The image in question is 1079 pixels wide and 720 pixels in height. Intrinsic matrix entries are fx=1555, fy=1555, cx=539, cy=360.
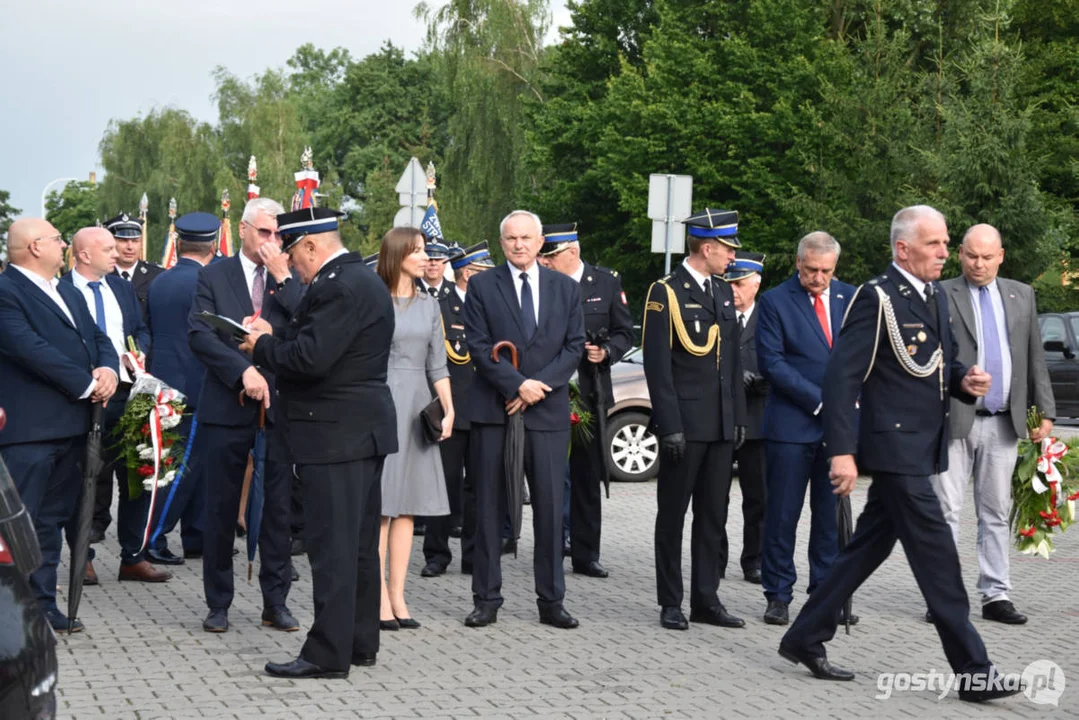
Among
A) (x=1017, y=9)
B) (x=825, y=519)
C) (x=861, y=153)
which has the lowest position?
(x=825, y=519)

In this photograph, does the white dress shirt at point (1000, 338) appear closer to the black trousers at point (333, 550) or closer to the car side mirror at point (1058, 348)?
the black trousers at point (333, 550)

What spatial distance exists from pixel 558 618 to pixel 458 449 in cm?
265

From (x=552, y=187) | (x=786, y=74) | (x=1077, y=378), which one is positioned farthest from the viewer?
(x=552, y=187)

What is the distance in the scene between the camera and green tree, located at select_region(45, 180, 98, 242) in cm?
11212

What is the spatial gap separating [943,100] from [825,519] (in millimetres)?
23526

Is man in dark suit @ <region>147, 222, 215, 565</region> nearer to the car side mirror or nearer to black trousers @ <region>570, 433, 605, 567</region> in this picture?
black trousers @ <region>570, 433, 605, 567</region>

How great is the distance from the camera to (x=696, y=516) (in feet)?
28.9

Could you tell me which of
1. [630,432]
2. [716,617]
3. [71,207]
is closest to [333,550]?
[716,617]

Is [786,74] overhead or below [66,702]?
overhead

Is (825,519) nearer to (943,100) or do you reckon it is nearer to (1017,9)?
(943,100)

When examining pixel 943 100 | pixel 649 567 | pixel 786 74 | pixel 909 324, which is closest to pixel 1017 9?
pixel 786 74

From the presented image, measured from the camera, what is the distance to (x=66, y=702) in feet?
21.8

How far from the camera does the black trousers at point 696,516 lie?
28.5ft

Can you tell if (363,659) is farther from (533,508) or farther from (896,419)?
(896,419)
